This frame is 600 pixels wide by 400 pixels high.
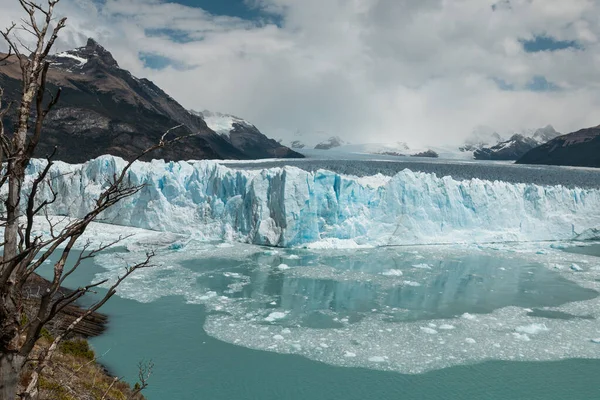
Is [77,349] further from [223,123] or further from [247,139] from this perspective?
[223,123]

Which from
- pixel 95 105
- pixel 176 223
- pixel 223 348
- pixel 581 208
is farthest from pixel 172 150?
pixel 223 348

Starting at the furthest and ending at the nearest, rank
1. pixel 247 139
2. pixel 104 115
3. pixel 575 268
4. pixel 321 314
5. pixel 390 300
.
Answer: pixel 247 139, pixel 104 115, pixel 575 268, pixel 390 300, pixel 321 314

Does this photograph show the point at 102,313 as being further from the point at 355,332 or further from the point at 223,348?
the point at 355,332

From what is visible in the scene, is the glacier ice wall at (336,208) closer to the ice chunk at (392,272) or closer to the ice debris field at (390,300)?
the ice debris field at (390,300)

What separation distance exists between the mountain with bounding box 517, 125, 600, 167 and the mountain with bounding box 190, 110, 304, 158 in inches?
2292

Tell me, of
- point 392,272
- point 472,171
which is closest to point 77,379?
point 392,272

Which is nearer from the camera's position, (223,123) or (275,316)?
(275,316)

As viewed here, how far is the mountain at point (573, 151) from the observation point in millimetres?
95062

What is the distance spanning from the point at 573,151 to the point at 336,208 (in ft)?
318

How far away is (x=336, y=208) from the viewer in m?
22.3

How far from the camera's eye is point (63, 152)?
6669 centimetres

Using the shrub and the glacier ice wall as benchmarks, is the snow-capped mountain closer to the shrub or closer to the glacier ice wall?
the glacier ice wall

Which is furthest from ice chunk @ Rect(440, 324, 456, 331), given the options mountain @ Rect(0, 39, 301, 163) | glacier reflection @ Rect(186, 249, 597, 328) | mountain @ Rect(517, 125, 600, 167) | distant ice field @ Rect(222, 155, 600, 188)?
mountain @ Rect(517, 125, 600, 167)

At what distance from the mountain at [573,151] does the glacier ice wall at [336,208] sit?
3157 inches
